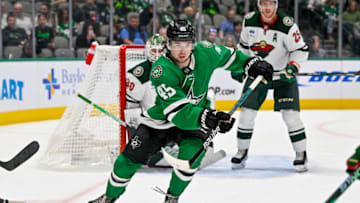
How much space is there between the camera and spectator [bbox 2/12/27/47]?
640cm

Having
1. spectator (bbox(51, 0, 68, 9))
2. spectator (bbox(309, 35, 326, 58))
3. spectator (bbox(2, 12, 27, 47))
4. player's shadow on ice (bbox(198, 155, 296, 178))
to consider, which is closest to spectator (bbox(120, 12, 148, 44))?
spectator (bbox(51, 0, 68, 9))

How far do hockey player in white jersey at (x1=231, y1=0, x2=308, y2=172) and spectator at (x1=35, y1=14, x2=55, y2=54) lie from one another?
11.7 feet

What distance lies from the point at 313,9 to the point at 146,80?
16.4 feet

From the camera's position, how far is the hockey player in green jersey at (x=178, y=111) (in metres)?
2.30

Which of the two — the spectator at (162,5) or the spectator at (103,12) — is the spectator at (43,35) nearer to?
the spectator at (103,12)

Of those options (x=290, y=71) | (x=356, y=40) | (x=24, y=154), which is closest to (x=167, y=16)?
(x=356, y=40)

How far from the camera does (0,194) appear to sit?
10.8 feet

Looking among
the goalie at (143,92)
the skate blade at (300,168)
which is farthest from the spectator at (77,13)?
the skate blade at (300,168)

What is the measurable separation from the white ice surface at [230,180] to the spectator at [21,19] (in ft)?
6.45

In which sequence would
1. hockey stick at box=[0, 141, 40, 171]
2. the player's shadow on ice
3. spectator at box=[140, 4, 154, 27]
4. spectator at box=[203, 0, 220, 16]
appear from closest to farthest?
hockey stick at box=[0, 141, 40, 171], the player's shadow on ice, spectator at box=[140, 4, 154, 27], spectator at box=[203, 0, 220, 16]

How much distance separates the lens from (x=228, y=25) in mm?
7973

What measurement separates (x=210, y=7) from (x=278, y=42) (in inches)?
166

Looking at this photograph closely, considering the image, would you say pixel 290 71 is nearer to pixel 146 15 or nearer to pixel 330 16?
pixel 146 15

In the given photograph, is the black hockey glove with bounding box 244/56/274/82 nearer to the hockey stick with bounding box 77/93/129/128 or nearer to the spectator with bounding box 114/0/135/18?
the hockey stick with bounding box 77/93/129/128
